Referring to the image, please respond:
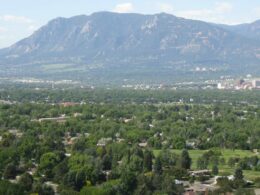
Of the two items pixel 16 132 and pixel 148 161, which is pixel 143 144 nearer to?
pixel 16 132

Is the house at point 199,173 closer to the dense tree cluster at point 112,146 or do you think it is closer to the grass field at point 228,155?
the dense tree cluster at point 112,146

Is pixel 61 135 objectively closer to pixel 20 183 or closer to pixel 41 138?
pixel 41 138

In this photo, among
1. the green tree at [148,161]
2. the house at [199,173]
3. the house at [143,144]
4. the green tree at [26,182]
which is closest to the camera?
the green tree at [26,182]

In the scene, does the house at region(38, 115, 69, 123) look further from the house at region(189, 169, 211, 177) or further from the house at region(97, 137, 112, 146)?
the house at region(189, 169, 211, 177)

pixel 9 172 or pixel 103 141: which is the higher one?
pixel 9 172

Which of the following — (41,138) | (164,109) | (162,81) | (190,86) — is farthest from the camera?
(162,81)

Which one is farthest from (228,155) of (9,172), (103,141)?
(9,172)

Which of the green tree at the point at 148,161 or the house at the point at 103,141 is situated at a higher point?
the green tree at the point at 148,161

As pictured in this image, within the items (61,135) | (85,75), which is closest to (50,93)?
(61,135)

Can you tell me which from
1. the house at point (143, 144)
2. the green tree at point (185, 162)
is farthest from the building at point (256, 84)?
the green tree at point (185, 162)

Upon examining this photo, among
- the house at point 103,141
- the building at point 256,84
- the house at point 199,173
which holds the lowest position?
the house at point 199,173

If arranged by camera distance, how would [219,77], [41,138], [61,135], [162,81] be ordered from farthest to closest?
[219,77], [162,81], [61,135], [41,138]
